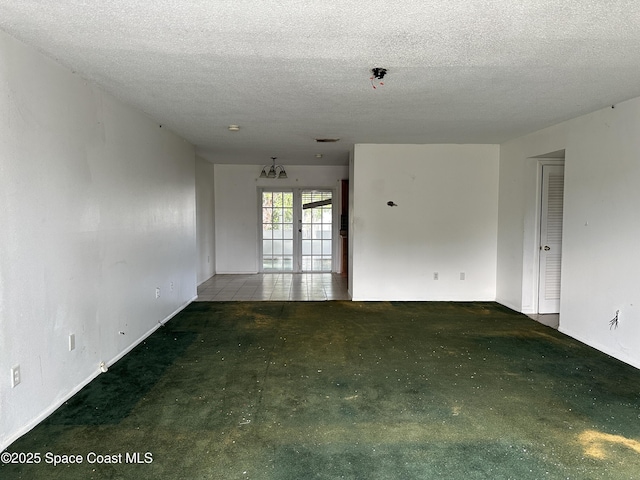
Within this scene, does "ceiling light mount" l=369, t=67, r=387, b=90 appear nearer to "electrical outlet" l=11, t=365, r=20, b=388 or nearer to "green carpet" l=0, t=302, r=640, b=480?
"green carpet" l=0, t=302, r=640, b=480

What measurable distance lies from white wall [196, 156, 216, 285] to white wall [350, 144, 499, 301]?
9.30 ft

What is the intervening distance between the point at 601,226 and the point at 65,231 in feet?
14.5

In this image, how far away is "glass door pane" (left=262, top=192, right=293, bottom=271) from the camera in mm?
8070

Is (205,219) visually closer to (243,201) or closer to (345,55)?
(243,201)

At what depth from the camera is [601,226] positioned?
359 cm

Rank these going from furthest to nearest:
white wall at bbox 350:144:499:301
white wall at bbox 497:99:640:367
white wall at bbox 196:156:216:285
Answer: white wall at bbox 196:156:216:285
white wall at bbox 350:144:499:301
white wall at bbox 497:99:640:367

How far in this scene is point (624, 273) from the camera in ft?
10.9

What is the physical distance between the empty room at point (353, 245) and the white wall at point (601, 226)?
23mm

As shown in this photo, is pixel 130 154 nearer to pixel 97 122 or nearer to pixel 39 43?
pixel 97 122

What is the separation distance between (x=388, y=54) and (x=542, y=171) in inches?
132

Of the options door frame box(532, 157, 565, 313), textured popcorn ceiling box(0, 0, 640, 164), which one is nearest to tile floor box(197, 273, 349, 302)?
door frame box(532, 157, 565, 313)

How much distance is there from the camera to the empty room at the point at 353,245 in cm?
199

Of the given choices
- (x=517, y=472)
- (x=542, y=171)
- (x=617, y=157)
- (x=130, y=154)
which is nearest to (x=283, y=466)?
(x=517, y=472)

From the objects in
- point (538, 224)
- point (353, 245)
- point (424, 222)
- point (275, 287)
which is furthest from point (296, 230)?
point (538, 224)
